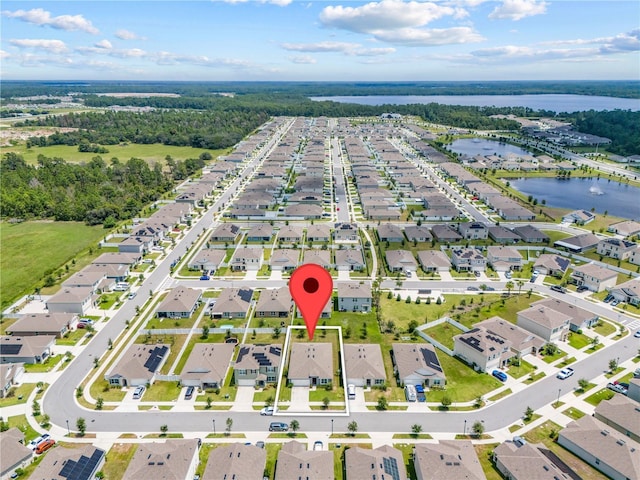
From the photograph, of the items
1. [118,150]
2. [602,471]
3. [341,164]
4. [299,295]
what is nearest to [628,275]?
[602,471]

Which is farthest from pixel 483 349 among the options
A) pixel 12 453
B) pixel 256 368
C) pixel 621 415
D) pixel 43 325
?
pixel 43 325

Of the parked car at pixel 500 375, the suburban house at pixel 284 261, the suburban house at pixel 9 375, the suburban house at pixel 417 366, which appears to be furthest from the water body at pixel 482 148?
the suburban house at pixel 9 375

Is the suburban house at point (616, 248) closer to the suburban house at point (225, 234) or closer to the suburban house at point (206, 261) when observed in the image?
the suburban house at point (225, 234)

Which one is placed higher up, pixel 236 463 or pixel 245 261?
pixel 245 261

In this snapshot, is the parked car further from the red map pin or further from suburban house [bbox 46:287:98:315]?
suburban house [bbox 46:287:98:315]

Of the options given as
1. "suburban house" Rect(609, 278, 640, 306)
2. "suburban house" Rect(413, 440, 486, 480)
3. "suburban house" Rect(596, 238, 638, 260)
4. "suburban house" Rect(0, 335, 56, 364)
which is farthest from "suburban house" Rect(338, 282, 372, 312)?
"suburban house" Rect(596, 238, 638, 260)

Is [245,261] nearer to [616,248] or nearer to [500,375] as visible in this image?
[500,375]
